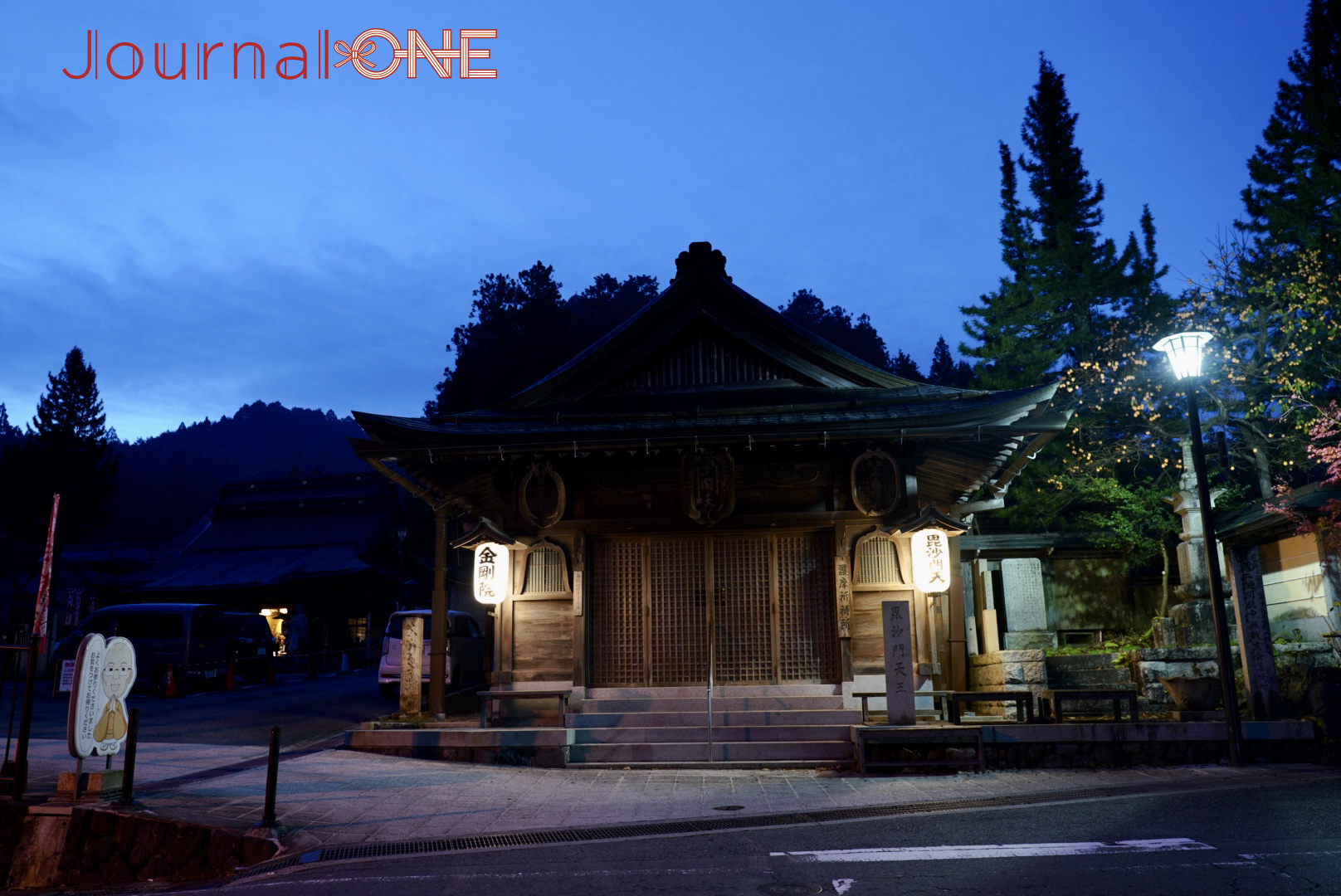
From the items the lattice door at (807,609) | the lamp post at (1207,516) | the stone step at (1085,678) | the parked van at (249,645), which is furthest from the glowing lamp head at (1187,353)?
the parked van at (249,645)

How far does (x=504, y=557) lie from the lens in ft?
51.8

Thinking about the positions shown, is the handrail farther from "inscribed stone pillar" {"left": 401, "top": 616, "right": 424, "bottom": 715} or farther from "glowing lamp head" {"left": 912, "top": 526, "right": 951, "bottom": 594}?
"inscribed stone pillar" {"left": 401, "top": 616, "right": 424, "bottom": 715}

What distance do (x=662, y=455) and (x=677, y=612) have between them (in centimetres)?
275

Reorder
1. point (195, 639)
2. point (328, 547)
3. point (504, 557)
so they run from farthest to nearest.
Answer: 1. point (328, 547)
2. point (195, 639)
3. point (504, 557)

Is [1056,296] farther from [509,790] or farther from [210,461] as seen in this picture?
[210,461]

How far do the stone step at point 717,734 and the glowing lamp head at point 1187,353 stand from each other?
6899 millimetres

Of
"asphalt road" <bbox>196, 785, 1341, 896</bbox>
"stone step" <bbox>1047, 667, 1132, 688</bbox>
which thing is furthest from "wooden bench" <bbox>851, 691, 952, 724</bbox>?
"asphalt road" <bbox>196, 785, 1341, 896</bbox>

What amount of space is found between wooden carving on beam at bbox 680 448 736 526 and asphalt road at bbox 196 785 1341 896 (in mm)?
6783

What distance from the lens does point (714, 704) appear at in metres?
15.0

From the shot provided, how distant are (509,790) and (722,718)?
422 centimetres

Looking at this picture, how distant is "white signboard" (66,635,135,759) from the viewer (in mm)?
9625

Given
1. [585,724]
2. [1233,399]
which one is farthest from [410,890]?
[1233,399]

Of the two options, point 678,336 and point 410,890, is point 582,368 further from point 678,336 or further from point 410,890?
point 410,890

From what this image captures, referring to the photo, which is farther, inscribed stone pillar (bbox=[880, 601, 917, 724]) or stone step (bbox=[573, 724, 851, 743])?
stone step (bbox=[573, 724, 851, 743])
